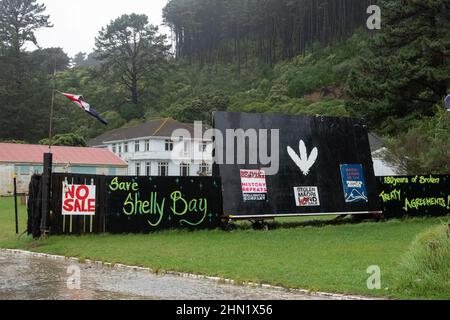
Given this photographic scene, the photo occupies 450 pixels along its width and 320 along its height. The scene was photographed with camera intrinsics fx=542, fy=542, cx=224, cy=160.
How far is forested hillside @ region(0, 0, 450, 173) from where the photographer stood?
3722 centimetres

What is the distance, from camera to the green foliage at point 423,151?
84.6 feet

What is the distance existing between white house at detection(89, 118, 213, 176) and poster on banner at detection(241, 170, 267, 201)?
45.3m

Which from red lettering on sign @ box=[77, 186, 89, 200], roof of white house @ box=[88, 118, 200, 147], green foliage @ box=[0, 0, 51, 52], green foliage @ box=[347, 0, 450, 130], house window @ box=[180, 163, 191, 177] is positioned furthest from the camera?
green foliage @ box=[0, 0, 51, 52]

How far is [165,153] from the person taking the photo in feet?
215

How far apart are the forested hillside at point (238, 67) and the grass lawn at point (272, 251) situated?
68.1ft

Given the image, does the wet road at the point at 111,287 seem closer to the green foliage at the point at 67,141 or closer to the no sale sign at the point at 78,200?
the no sale sign at the point at 78,200

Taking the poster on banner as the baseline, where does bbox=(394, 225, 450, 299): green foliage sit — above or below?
below

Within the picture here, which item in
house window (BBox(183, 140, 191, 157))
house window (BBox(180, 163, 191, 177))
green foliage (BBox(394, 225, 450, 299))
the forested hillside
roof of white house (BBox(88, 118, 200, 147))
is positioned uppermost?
the forested hillside

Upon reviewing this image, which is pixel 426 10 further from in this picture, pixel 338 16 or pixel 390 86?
pixel 338 16

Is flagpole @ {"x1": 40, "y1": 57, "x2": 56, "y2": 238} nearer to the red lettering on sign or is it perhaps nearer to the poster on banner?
the red lettering on sign

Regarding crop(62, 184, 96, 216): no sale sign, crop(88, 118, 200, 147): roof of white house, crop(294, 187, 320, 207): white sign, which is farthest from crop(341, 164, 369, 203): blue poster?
crop(88, 118, 200, 147): roof of white house

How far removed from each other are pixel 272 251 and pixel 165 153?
5328 centimetres

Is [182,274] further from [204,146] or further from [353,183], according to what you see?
[204,146]
